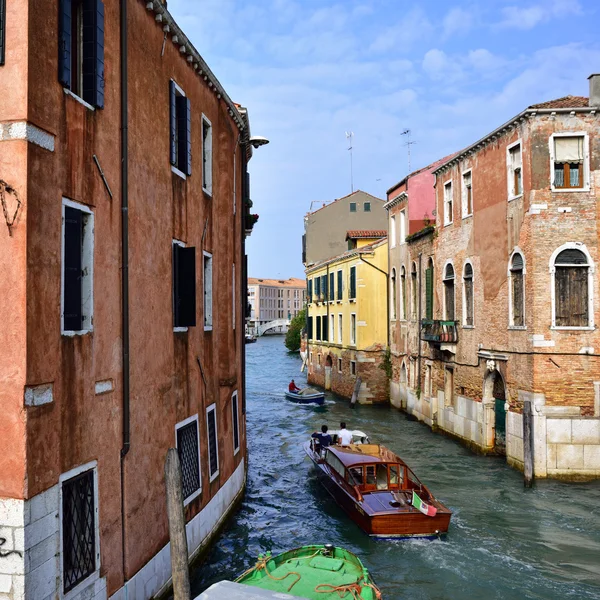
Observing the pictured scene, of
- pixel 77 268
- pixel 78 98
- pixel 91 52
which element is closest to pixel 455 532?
pixel 77 268

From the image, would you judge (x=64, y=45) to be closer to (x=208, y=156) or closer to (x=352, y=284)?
(x=208, y=156)

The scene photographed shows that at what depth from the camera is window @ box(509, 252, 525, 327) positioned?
667 inches

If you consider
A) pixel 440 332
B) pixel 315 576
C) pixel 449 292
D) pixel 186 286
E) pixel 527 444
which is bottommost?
pixel 315 576

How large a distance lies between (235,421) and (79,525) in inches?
282

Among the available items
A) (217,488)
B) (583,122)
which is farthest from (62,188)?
(583,122)

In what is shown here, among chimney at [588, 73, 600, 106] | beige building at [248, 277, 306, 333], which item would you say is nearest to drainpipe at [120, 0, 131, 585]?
chimney at [588, 73, 600, 106]

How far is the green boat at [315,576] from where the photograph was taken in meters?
7.92

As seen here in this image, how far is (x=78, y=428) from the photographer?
21.0 feet

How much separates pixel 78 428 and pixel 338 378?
29.1 meters

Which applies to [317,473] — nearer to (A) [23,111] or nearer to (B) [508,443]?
(B) [508,443]

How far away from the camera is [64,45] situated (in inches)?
244

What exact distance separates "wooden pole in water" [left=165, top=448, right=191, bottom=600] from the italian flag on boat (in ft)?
21.1

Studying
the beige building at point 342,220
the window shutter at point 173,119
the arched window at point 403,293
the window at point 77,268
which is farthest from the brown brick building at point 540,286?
the beige building at point 342,220

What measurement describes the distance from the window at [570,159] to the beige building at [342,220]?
2556 cm
